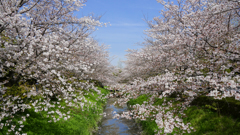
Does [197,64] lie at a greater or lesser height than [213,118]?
greater

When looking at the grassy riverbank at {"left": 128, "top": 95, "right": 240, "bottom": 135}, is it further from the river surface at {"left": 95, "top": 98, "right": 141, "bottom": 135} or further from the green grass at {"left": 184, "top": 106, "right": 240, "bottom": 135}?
the river surface at {"left": 95, "top": 98, "right": 141, "bottom": 135}

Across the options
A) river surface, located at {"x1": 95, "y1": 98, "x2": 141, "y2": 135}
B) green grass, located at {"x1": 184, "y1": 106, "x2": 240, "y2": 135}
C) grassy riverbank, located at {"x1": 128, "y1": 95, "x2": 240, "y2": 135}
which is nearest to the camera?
green grass, located at {"x1": 184, "y1": 106, "x2": 240, "y2": 135}

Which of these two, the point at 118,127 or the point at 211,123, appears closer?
the point at 211,123

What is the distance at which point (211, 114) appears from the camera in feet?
26.4

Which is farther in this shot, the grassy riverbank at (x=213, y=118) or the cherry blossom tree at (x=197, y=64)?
the grassy riverbank at (x=213, y=118)

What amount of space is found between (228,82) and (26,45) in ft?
22.6

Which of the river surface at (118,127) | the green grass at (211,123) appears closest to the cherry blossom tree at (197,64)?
the green grass at (211,123)

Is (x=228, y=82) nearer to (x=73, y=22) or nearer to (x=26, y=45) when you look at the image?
(x=26, y=45)

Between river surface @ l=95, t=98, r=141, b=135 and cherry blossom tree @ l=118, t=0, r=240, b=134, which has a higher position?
cherry blossom tree @ l=118, t=0, r=240, b=134

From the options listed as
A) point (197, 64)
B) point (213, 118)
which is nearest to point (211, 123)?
point (213, 118)

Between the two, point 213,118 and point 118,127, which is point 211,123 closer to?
point 213,118

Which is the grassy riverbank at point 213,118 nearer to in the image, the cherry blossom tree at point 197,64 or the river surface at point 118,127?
the cherry blossom tree at point 197,64

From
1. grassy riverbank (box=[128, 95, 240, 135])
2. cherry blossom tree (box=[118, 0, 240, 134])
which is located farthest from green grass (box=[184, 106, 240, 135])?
cherry blossom tree (box=[118, 0, 240, 134])

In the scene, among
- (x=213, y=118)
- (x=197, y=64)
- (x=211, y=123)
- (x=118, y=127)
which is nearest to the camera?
(x=197, y=64)
